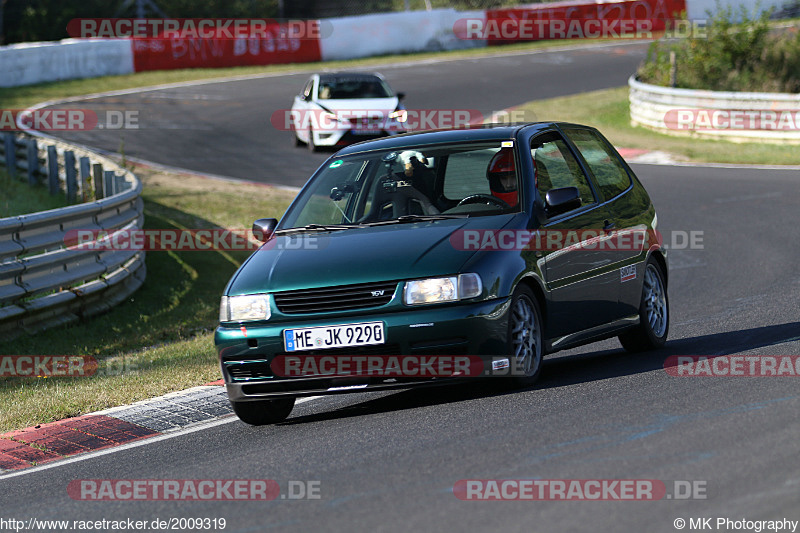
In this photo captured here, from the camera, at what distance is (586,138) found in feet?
29.3

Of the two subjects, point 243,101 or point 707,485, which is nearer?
point 707,485

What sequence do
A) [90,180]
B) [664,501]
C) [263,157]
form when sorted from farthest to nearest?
[263,157] < [90,180] < [664,501]

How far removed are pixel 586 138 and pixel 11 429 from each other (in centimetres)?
448

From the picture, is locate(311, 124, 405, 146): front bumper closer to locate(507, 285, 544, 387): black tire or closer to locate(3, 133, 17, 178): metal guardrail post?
locate(3, 133, 17, 178): metal guardrail post

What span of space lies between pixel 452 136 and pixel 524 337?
170 centimetres

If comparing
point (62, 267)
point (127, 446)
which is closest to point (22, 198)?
point (62, 267)

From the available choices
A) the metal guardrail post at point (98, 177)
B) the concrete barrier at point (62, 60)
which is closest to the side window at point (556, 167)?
the metal guardrail post at point (98, 177)

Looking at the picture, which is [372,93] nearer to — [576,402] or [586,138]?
[586,138]

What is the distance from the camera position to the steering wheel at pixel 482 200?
767 centimetres

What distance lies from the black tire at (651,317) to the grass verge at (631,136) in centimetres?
1305

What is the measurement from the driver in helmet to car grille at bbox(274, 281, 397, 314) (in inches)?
49.5

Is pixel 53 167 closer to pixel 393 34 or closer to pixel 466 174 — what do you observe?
pixel 466 174

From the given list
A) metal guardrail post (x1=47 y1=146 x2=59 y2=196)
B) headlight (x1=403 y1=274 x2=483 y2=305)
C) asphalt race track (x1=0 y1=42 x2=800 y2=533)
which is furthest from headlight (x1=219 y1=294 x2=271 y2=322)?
metal guardrail post (x1=47 y1=146 x2=59 y2=196)

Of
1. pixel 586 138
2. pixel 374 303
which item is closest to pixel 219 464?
pixel 374 303
